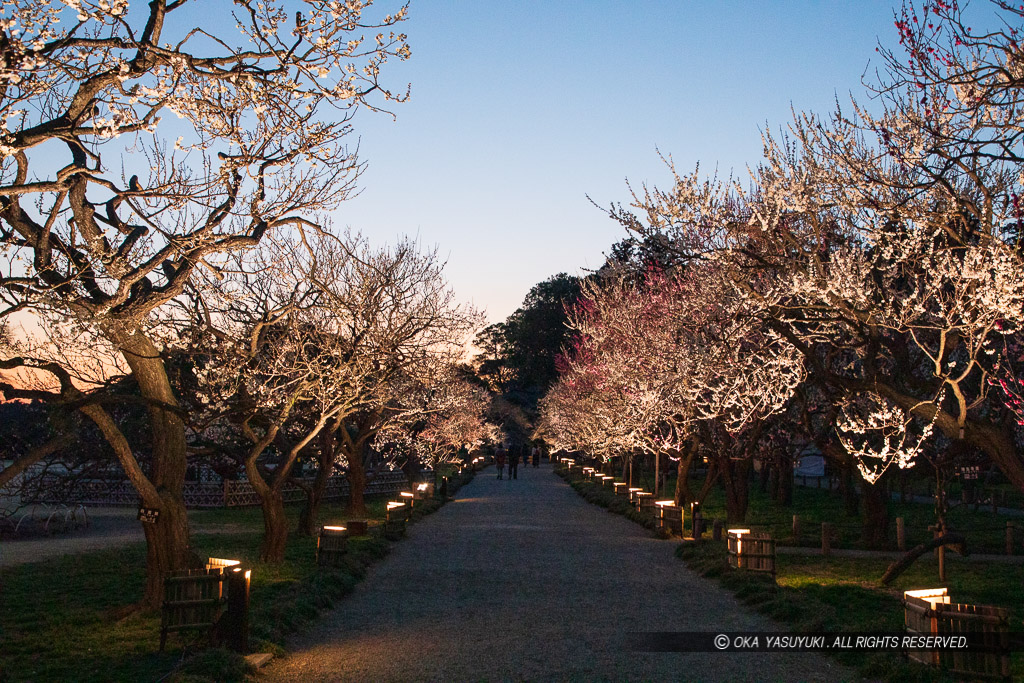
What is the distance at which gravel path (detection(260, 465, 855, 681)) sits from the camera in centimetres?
884

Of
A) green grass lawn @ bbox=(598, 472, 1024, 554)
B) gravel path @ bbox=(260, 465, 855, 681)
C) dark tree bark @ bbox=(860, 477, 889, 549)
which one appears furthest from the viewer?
green grass lawn @ bbox=(598, 472, 1024, 554)

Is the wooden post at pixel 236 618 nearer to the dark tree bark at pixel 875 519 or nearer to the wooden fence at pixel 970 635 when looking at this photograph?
the wooden fence at pixel 970 635

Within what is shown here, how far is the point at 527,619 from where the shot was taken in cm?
1152

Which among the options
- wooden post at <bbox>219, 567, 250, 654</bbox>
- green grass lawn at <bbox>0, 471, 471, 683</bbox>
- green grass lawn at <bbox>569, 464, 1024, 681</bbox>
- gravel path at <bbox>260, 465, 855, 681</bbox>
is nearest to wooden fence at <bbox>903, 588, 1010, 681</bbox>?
green grass lawn at <bbox>569, 464, 1024, 681</bbox>

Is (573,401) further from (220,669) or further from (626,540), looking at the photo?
(220,669)

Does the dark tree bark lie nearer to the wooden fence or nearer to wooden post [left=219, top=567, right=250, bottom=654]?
the wooden fence

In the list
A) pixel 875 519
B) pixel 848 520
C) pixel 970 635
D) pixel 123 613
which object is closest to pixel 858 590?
pixel 970 635

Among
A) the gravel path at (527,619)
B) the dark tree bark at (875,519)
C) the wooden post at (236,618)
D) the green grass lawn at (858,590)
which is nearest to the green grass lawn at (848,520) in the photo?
the dark tree bark at (875,519)

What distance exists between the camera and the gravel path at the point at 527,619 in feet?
29.0

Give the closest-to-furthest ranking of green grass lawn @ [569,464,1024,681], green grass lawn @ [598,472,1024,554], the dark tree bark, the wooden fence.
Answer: the wooden fence → green grass lawn @ [569,464,1024,681] → the dark tree bark → green grass lawn @ [598,472,1024,554]

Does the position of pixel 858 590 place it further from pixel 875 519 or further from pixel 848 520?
pixel 848 520

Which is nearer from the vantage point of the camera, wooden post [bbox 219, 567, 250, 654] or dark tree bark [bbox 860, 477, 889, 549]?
wooden post [bbox 219, 567, 250, 654]

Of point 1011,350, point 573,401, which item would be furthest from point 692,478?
point 1011,350

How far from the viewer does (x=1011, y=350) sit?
45.5 ft
